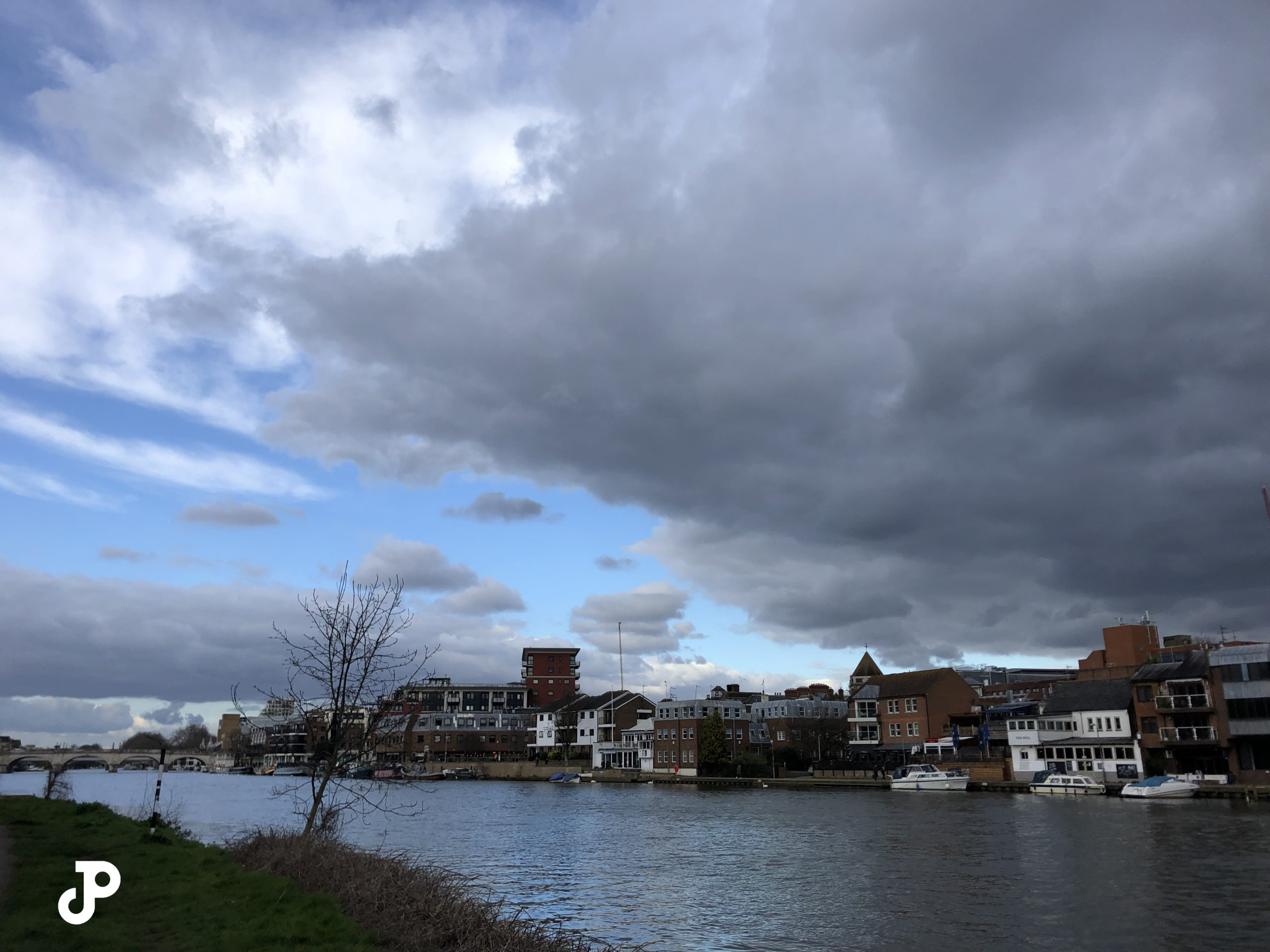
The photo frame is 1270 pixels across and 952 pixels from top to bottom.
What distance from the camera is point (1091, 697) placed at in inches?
3201

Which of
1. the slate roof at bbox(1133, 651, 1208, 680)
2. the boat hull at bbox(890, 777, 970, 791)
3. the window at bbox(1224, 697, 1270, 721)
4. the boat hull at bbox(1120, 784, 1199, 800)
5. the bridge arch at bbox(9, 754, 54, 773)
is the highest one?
the slate roof at bbox(1133, 651, 1208, 680)

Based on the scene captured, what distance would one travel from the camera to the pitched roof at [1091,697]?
258 ft

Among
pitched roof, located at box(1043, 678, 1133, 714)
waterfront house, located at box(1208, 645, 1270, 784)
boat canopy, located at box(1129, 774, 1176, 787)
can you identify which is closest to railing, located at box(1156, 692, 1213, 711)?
waterfront house, located at box(1208, 645, 1270, 784)

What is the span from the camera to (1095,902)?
1051 inches

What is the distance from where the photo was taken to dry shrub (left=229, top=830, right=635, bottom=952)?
14.4m

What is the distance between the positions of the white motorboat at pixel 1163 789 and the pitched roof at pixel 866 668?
210 ft

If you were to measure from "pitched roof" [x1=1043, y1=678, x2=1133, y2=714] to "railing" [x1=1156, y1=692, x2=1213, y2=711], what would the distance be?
4.31m

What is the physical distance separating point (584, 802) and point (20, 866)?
210 feet

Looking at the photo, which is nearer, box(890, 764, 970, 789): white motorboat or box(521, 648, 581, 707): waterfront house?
box(890, 764, 970, 789): white motorboat

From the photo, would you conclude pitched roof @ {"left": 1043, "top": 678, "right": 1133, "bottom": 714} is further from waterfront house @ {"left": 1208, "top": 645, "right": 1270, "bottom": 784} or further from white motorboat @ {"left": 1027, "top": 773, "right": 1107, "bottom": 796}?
waterfront house @ {"left": 1208, "top": 645, "right": 1270, "bottom": 784}

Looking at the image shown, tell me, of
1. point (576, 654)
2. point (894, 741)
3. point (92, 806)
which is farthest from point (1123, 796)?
point (576, 654)

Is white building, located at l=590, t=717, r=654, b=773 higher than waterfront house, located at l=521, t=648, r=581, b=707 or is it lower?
lower

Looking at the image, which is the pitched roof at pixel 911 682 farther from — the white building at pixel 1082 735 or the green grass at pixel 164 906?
the green grass at pixel 164 906

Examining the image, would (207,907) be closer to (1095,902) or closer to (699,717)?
(1095,902)
